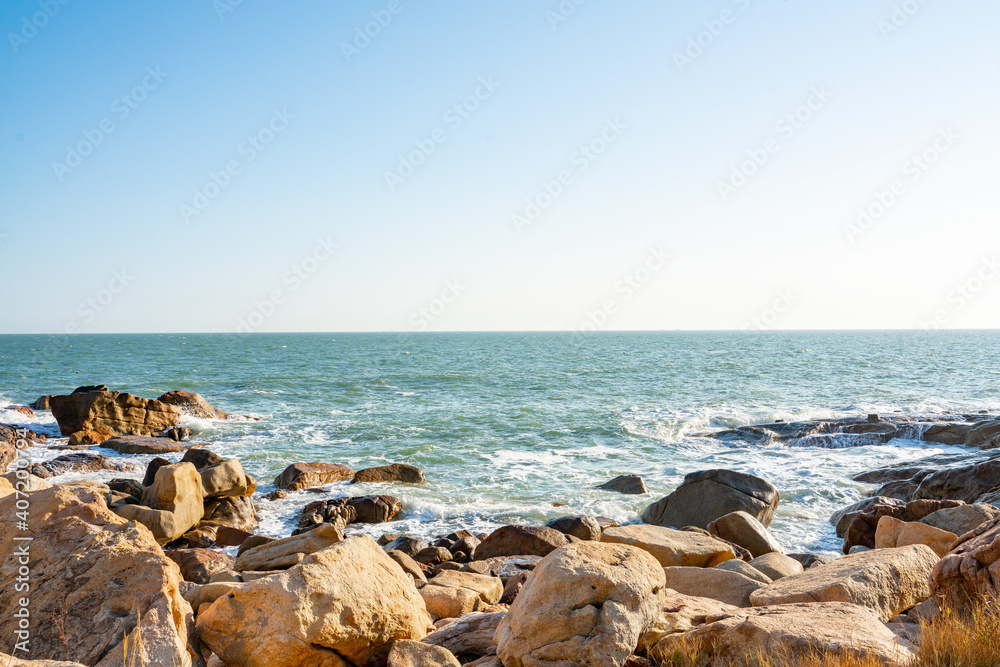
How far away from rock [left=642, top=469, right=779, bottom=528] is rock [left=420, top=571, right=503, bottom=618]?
6.81 m

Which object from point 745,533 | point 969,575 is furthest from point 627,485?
point 969,575

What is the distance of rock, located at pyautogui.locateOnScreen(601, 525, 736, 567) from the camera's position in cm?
921

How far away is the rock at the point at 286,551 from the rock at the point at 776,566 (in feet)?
18.5

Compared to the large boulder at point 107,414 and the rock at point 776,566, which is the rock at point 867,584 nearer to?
the rock at point 776,566

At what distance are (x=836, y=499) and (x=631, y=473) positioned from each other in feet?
18.0

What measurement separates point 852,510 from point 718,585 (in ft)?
28.6

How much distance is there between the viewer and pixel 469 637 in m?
5.60

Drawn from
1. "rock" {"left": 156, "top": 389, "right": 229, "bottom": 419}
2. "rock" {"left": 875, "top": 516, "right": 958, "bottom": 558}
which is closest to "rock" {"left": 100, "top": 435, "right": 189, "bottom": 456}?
"rock" {"left": 156, "top": 389, "right": 229, "bottom": 419}

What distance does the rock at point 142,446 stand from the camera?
74.6 ft

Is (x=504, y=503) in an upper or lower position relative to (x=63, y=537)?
lower

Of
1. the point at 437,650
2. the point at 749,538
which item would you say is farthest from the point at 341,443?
the point at 437,650

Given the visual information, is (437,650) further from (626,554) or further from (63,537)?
(63,537)

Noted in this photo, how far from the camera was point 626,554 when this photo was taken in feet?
16.3

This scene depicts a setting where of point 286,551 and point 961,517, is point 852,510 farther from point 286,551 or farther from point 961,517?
point 286,551
